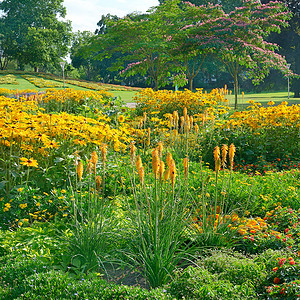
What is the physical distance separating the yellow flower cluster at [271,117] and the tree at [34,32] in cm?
3840

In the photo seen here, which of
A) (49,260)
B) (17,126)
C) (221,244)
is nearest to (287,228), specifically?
(221,244)

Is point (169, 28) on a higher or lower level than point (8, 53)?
lower

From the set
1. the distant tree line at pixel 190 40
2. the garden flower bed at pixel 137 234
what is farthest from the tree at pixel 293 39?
the garden flower bed at pixel 137 234

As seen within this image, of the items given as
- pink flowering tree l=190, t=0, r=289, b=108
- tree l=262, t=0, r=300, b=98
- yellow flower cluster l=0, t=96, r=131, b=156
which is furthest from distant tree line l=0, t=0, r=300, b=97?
tree l=262, t=0, r=300, b=98

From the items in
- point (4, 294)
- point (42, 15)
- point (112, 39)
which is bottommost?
point (4, 294)

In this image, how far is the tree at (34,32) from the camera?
40.8m

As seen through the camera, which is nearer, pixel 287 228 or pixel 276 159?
pixel 287 228

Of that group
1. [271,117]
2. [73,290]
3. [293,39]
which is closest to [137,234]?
[73,290]

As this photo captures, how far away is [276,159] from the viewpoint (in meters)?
5.86

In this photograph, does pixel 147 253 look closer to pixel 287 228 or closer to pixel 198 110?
pixel 287 228

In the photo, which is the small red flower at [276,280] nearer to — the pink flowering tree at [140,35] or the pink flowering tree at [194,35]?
the pink flowering tree at [194,35]

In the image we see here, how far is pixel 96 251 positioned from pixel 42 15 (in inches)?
2053

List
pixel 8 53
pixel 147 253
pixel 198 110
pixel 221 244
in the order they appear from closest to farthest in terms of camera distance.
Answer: pixel 147 253, pixel 221 244, pixel 198 110, pixel 8 53

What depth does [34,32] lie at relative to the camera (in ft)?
133
